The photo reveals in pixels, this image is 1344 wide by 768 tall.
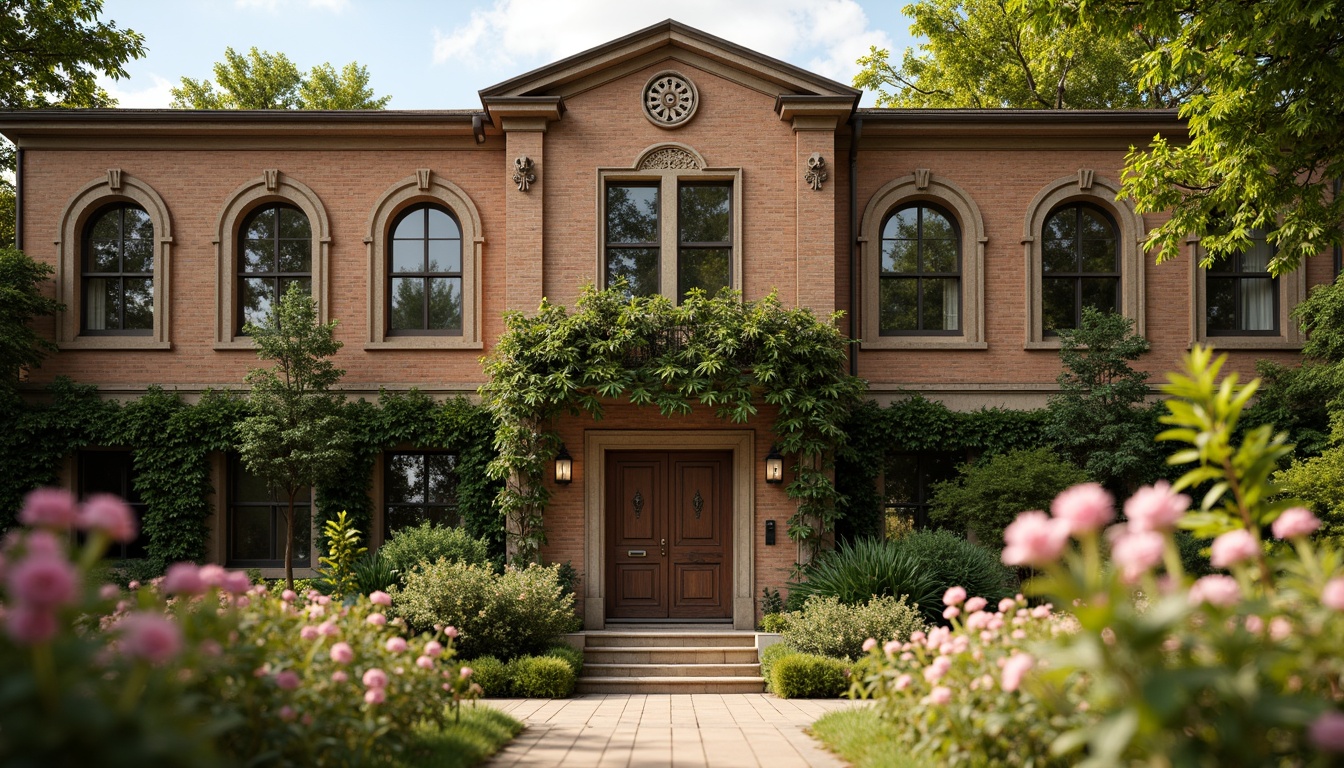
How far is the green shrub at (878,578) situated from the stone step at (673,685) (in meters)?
1.50

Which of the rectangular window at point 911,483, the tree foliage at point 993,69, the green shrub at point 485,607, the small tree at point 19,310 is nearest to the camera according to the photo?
the green shrub at point 485,607

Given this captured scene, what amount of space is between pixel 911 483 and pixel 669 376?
191 inches

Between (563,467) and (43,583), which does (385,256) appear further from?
(43,583)

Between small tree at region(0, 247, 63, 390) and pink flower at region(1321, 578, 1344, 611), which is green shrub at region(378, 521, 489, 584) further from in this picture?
pink flower at region(1321, 578, 1344, 611)

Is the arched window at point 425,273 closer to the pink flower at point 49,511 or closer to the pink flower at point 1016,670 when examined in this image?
the pink flower at point 49,511

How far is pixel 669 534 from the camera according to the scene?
13.8 meters

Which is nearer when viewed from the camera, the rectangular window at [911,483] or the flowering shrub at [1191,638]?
the flowering shrub at [1191,638]

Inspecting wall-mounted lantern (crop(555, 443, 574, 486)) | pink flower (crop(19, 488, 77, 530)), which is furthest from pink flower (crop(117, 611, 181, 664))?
wall-mounted lantern (crop(555, 443, 574, 486))

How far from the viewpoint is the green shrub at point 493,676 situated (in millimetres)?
10328

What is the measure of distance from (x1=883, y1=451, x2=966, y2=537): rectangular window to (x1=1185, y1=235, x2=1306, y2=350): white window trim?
4.49 meters

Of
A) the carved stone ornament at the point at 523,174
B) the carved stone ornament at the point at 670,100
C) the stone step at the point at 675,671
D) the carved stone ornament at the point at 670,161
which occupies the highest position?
the carved stone ornament at the point at 670,100

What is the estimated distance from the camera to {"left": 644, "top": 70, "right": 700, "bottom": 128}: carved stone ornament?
14.0 metres

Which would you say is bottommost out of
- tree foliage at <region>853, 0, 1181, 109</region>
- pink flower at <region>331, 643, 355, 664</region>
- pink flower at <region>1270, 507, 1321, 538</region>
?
pink flower at <region>331, 643, 355, 664</region>

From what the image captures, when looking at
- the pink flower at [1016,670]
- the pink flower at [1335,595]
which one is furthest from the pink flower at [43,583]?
the pink flower at [1335,595]
